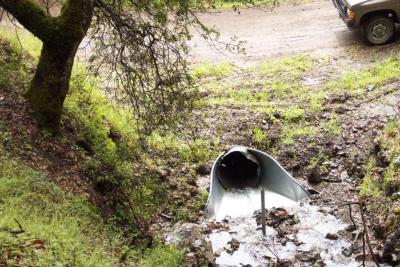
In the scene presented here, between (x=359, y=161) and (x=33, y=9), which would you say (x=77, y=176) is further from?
(x=359, y=161)

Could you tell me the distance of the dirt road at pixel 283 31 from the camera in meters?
14.1

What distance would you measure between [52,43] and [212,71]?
265 inches

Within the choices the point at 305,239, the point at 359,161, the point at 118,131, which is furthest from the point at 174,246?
the point at 359,161

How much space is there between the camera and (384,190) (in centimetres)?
855

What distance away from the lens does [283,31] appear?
15219 mm

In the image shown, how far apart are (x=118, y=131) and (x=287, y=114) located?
376cm

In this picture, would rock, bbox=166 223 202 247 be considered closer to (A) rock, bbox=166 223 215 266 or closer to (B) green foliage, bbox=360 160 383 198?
(A) rock, bbox=166 223 215 266

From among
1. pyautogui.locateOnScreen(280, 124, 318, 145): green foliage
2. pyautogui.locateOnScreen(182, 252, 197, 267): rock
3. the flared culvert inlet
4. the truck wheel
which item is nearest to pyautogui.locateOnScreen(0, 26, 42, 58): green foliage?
the flared culvert inlet

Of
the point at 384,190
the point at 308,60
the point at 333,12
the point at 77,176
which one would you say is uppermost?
the point at 333,12

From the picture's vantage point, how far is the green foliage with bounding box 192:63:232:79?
13179 millimetres

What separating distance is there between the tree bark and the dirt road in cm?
678

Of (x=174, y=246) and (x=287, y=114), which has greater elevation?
(x=287, y=114)

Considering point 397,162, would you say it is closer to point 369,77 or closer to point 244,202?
point 244,202

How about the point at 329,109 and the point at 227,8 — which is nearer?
the point at 329,109
